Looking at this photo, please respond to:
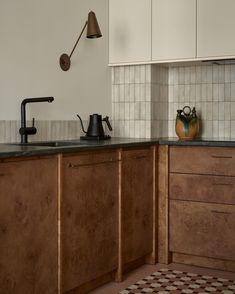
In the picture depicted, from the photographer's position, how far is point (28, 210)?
240 centimetres

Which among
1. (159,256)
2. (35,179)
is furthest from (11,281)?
(159,256)

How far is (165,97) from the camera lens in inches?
165

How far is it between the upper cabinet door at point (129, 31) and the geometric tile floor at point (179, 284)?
1632mm

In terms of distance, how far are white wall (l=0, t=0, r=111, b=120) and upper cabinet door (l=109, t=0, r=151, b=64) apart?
0.07 m

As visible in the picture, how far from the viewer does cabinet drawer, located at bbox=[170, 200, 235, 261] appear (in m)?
3.37

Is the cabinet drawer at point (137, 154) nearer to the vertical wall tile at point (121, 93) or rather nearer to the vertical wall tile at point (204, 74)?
the vertical wall tile at point (121, 93)

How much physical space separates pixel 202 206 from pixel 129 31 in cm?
150

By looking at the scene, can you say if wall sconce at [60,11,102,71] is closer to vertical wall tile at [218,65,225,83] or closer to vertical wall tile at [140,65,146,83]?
vertical wall tile at [140,65,146,83]

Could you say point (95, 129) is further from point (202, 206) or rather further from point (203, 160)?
point (202, 206)

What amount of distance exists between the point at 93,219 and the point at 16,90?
938 millimetres

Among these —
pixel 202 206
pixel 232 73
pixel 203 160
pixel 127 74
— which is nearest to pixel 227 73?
pixel 232 73

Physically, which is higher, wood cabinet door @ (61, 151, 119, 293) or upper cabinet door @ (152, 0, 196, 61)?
upper cabinet door @ (152, 0, 196, 61)

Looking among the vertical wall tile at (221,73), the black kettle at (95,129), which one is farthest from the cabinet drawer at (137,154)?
the vertical wall tile at (221,73)

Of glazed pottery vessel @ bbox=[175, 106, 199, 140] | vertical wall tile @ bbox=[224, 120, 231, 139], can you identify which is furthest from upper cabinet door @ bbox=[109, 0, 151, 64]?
vertical wall tile @ bbox=[224, 120, 231, 139]
